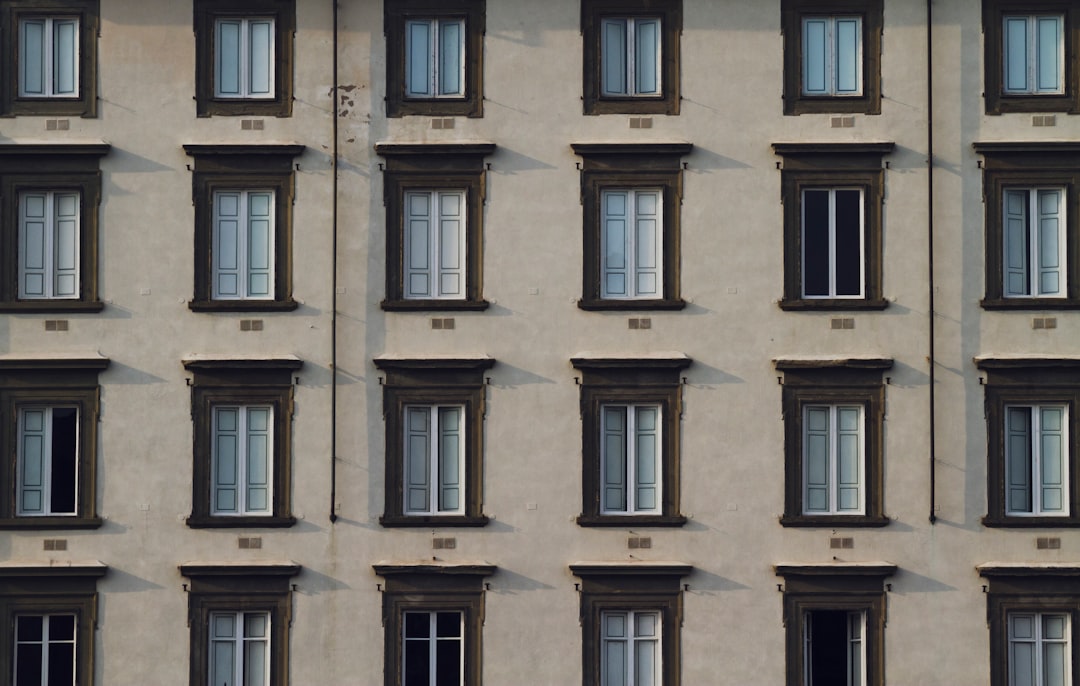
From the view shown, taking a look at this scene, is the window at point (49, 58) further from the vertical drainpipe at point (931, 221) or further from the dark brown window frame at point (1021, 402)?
the dark brown window frame at point (1021, 402)

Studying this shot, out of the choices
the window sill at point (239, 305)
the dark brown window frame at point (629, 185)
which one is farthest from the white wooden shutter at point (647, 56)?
the window sill at point (239, 305)

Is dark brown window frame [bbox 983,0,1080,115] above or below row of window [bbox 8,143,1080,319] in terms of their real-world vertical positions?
above

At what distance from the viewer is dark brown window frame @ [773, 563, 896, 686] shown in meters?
31.4

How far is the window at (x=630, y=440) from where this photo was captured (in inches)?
1239

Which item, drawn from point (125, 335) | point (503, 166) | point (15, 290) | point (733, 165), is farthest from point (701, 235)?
point (15, 290)

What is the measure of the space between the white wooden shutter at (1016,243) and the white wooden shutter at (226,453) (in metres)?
15.1

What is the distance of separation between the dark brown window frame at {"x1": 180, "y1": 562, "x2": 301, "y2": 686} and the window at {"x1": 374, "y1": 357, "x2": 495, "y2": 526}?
2.36 metres

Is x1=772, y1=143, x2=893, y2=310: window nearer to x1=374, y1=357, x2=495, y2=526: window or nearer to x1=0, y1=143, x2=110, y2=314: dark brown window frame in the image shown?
x1=374, y1=357, x2=495, y2=526: window

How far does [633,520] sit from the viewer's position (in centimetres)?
3145

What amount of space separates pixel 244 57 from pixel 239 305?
4878 mm

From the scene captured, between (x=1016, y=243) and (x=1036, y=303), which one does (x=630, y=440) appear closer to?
(x=1036, y=303)

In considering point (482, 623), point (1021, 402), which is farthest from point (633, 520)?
point (1021, 402)

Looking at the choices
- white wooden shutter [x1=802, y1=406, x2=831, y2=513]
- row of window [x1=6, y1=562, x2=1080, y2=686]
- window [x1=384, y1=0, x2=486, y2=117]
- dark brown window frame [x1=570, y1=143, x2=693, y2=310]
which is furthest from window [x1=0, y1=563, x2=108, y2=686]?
white wooden shutter [x1=802, y1=406, x2=831, y2=513]

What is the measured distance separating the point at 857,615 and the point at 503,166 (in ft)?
36.0
